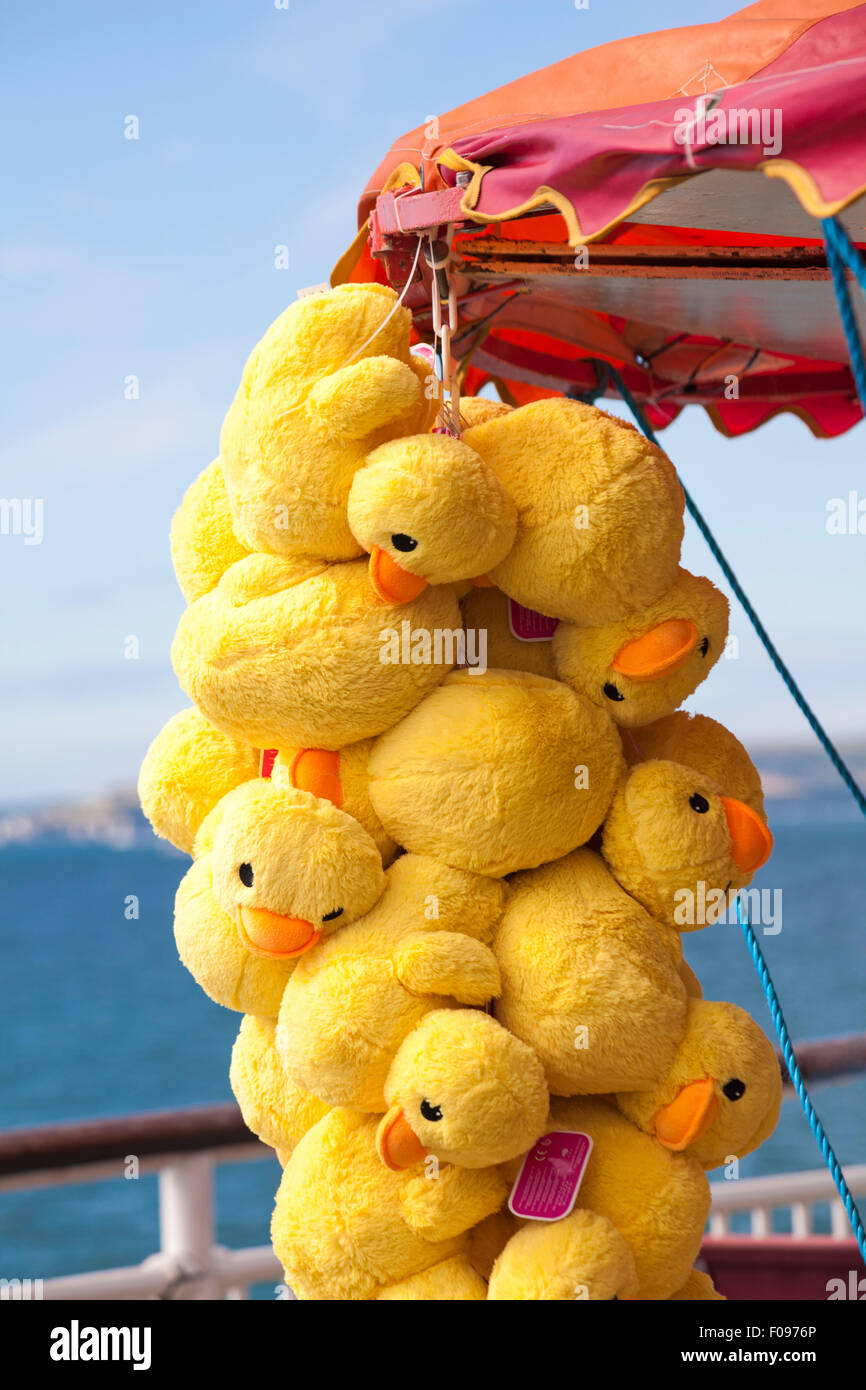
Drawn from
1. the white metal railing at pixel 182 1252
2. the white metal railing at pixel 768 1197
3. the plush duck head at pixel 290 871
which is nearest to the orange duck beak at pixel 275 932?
the plush duck head at pixel 290 871

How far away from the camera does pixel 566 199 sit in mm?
1285

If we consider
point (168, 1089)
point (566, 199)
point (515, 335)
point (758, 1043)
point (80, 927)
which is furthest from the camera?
point (80, 927)

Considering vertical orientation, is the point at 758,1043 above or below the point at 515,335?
below

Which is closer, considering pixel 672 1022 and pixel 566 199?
pixel 566 199

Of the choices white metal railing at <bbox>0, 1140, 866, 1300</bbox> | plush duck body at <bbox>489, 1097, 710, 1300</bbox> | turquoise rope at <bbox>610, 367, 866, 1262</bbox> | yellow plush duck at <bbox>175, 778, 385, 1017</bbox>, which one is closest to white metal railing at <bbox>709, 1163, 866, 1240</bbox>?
turquoise rope at <bbox>610, 367, 866, 1262</bbox>

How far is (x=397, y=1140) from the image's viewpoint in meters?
1.37

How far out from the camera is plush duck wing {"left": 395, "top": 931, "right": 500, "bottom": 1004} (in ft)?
4.52

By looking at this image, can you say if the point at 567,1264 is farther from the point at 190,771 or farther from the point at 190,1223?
the point at 190,1223

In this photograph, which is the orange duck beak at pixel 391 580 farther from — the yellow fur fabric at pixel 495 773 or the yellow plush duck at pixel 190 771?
the yellow plush duck at pixel 190 771

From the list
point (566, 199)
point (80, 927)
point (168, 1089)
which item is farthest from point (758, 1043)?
point (80, 927)

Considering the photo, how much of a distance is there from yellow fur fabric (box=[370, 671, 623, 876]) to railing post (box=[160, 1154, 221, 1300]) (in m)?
1.20

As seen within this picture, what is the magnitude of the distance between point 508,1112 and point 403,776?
0.35 metres
